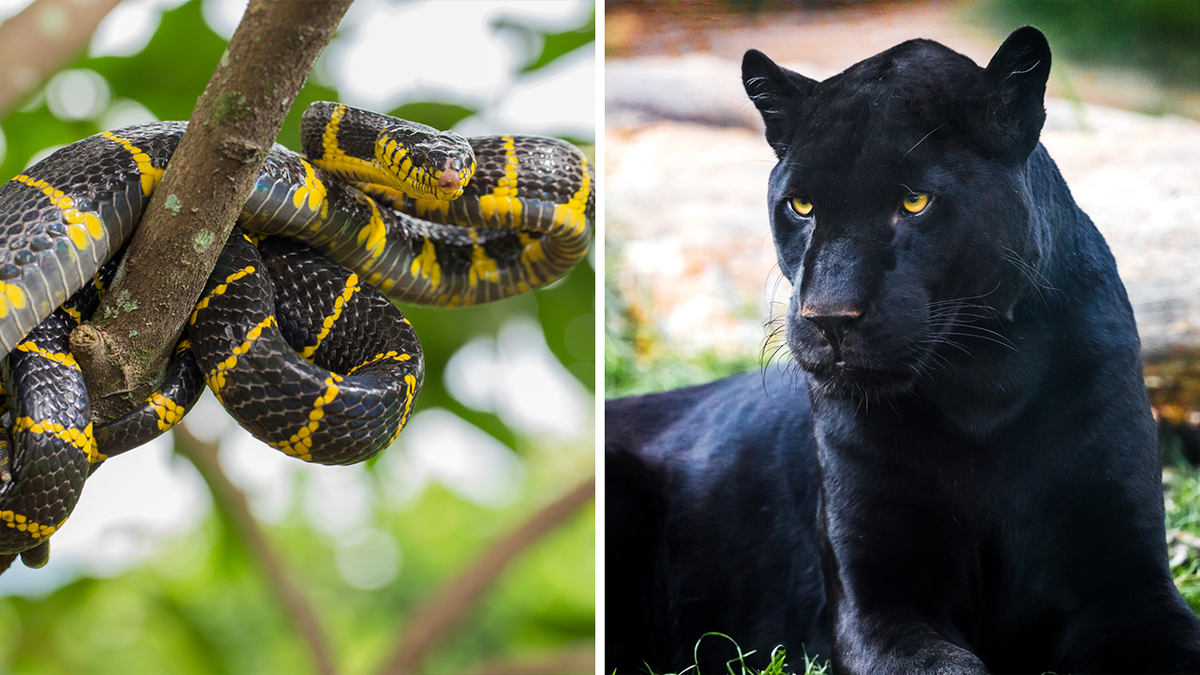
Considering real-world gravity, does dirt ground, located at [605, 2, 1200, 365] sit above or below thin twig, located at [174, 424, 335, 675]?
above

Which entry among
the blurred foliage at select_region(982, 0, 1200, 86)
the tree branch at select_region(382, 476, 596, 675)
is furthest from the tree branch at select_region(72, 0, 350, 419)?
the tree branch at select_region(382, 476, 596, 675)

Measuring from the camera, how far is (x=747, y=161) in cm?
190

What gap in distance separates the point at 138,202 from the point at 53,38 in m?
1.26

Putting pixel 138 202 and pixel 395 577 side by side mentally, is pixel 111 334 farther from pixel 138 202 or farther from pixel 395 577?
pixel 395 577

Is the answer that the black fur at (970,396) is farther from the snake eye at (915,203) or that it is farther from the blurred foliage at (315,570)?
the blurred foliage at (315,570)

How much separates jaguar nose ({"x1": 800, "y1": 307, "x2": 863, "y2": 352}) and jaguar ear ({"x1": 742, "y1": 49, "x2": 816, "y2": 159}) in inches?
13.6

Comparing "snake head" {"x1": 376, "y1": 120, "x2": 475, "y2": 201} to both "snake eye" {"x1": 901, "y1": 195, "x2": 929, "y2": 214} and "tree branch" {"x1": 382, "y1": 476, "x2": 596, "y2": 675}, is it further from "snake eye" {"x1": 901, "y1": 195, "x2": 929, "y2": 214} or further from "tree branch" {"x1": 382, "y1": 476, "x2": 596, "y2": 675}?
"tree branch" {"x1": 382, "y1": 476, "x2": 596, "y2": 675}

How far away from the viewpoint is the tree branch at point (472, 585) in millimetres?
2367

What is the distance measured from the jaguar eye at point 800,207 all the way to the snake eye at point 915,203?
7.0 inches

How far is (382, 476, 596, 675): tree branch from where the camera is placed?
2.37m

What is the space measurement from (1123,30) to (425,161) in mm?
1455

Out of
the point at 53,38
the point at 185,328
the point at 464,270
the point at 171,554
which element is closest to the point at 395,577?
the point at 171,554

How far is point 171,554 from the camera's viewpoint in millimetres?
4344

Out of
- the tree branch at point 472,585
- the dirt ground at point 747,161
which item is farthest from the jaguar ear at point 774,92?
the tree branch at point 472,585
